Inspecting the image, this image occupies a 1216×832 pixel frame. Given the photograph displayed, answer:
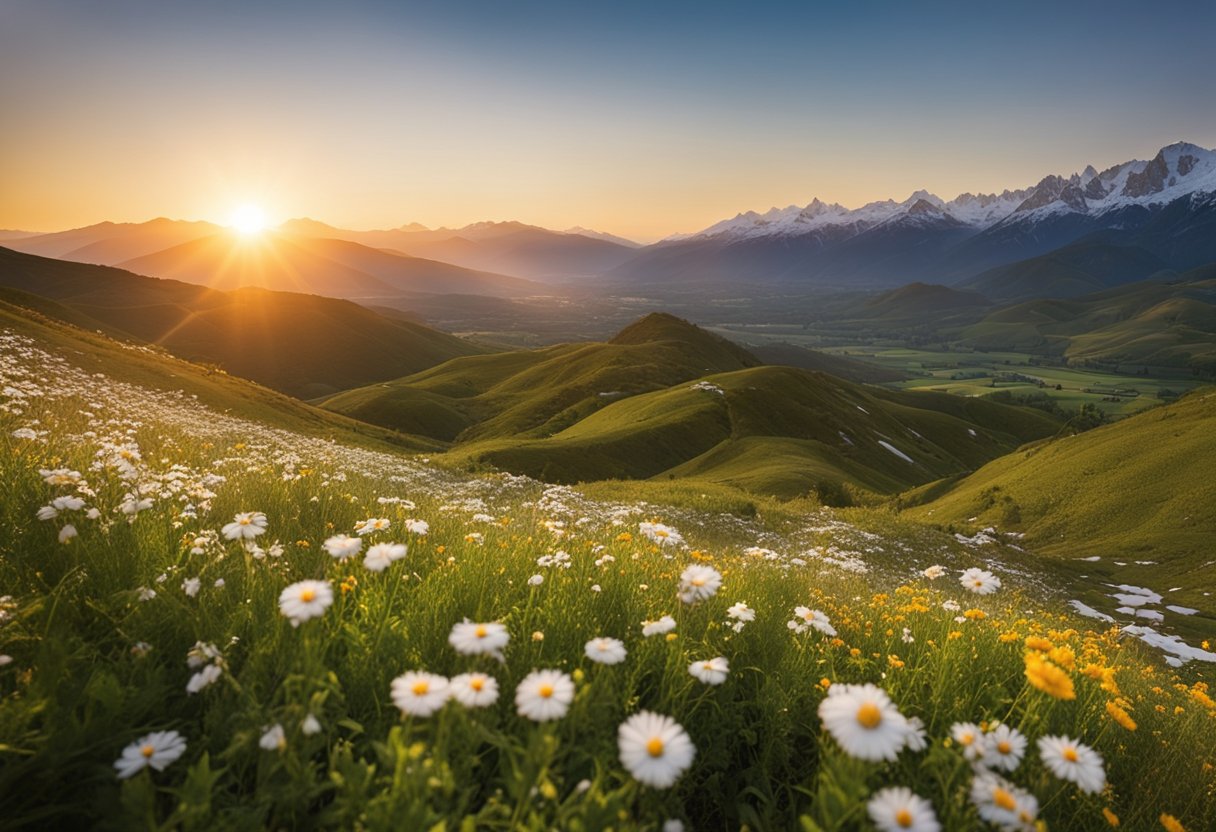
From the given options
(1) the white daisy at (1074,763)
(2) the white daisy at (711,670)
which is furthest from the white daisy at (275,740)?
(1) the white daisy at (1074,763)

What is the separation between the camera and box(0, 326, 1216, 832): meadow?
93.2 inches

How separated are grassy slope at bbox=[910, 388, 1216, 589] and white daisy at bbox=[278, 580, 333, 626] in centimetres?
3646

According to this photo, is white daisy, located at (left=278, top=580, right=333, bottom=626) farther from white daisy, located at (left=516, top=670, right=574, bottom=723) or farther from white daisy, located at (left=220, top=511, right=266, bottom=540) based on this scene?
white daisy, located at (left=220, top=511, right=266, bottom=540)

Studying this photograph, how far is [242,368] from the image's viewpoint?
18650 centimetres

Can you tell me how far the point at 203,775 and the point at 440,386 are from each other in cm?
14003

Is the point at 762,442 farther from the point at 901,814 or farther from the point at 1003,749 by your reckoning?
the point at 901,814

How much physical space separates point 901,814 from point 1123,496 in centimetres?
4693

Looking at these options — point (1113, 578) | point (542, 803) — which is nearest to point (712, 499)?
point (1113, 578)

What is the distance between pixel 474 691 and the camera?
2404 millimetres

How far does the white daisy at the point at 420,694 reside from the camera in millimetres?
2257

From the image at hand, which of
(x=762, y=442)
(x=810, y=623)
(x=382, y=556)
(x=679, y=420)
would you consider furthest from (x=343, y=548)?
(x=679, y=420)

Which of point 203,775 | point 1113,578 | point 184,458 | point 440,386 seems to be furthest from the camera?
point 440,386

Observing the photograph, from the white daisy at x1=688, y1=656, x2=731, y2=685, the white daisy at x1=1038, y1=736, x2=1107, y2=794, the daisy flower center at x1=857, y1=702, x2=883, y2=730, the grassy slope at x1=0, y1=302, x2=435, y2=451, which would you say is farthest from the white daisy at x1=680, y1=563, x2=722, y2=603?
the grassy slope at x1=0, y1=302, x2=435, y2=451

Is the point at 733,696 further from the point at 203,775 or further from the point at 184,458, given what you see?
the point at 184,458
